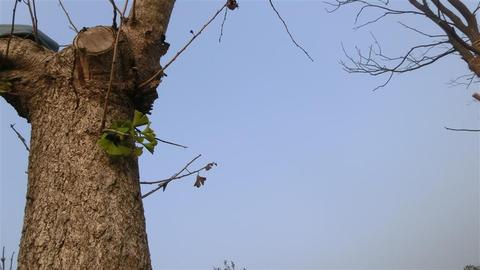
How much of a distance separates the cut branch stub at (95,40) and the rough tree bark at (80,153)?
0.04 ft

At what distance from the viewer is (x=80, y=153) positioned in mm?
1151

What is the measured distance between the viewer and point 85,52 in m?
1.26

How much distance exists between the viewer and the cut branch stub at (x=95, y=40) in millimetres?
1259

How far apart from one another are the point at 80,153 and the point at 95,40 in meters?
0.35

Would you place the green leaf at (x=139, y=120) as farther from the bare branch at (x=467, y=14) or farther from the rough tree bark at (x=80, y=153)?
the bare branch at (x=467, y=14)

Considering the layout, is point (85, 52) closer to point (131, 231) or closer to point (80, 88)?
point (80, 88)

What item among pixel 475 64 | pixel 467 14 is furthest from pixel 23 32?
pixel 467 14

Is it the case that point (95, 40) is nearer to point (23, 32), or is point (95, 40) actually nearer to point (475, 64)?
point (23, 32)

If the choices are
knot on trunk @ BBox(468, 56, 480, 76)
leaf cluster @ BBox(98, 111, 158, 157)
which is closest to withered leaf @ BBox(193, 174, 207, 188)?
leaf cluster @ BBox(98, 111, 158, 157)

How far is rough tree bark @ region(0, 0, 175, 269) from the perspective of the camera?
1.04m

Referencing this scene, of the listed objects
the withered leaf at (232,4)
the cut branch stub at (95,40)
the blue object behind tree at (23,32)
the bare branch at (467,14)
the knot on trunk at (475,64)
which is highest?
the bare branch at (467,14)

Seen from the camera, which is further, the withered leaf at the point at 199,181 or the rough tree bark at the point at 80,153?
the withered leaf at the point at 199,181

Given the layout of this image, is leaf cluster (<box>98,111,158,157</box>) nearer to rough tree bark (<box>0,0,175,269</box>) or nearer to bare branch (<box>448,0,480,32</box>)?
rough tree bark (<box>0,0,175,269</box>)

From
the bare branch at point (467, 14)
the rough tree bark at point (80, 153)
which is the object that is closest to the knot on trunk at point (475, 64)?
the bare branch at point (467, 14)
